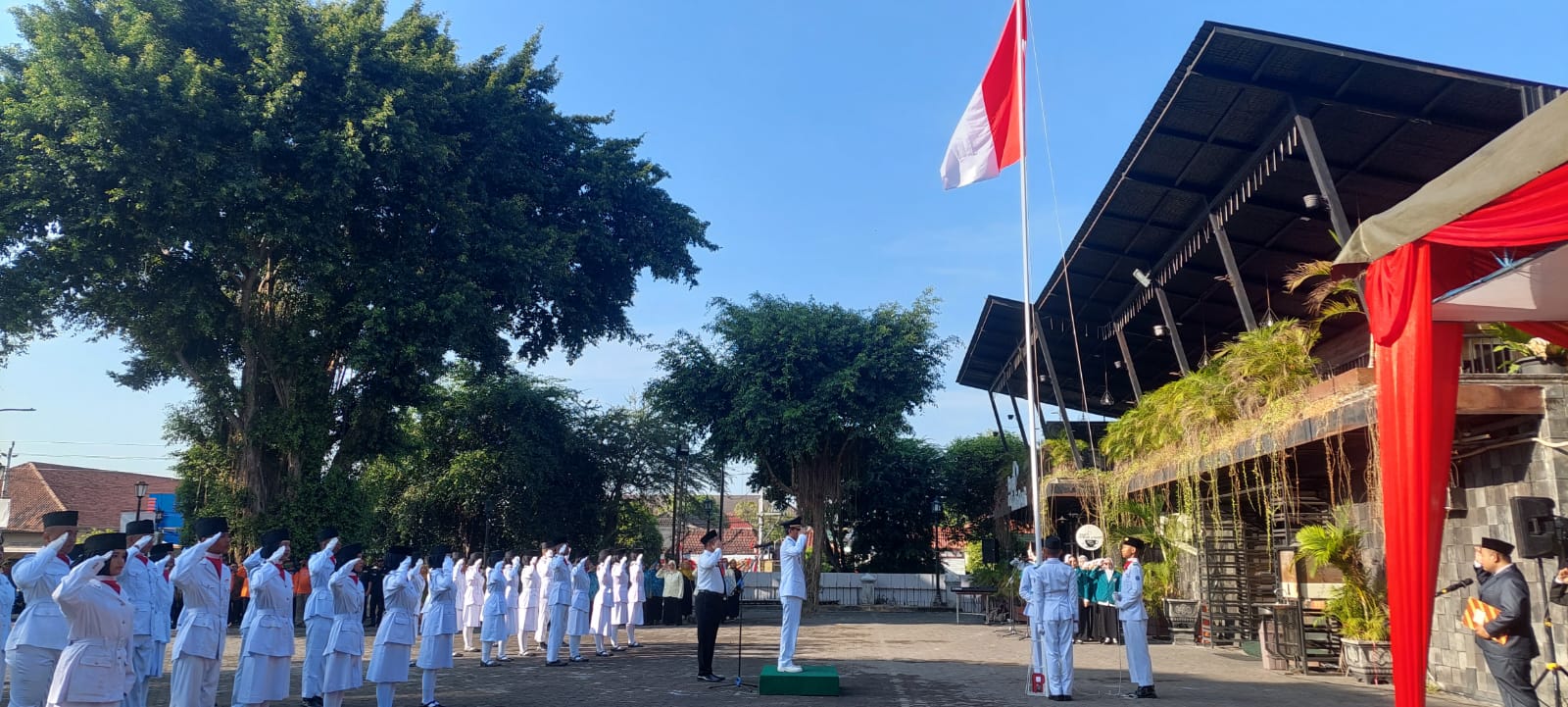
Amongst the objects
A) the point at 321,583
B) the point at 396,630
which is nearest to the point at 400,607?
the point at 396,630

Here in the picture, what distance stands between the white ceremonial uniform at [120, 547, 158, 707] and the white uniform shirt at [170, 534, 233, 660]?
1137 mm

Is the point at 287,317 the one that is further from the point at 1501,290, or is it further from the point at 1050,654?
the point at 1501,290

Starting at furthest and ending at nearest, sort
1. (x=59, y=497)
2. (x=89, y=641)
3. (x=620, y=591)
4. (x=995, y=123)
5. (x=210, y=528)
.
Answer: (x=59, y=497)
(x=620, y=591)
(x=995, y=123)
(x=210, y=528)
(x=89, y=641)

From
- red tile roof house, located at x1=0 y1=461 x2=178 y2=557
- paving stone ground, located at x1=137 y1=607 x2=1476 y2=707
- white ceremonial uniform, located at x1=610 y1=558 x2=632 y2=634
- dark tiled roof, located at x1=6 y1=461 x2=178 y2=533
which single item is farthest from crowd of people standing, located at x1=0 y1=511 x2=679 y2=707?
dark tiled roof, located at x1=6 y1=461 x2=178 y2=533

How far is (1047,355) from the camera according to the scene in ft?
73.0

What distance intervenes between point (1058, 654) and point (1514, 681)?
415cm

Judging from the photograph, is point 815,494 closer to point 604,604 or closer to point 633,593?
point 633,593

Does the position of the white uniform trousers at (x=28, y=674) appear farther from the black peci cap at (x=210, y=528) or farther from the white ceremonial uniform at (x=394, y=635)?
the white ceremonial uniform at (x=394, y=635)

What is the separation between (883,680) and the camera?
39.0ft

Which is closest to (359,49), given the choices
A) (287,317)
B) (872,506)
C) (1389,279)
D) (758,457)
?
(287,317)

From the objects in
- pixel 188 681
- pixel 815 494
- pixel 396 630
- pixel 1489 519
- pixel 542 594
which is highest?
pixel 815 494

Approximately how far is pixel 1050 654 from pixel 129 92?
17716 mm

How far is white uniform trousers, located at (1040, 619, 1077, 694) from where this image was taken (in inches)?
404

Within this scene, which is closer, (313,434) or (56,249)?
(56,249)
